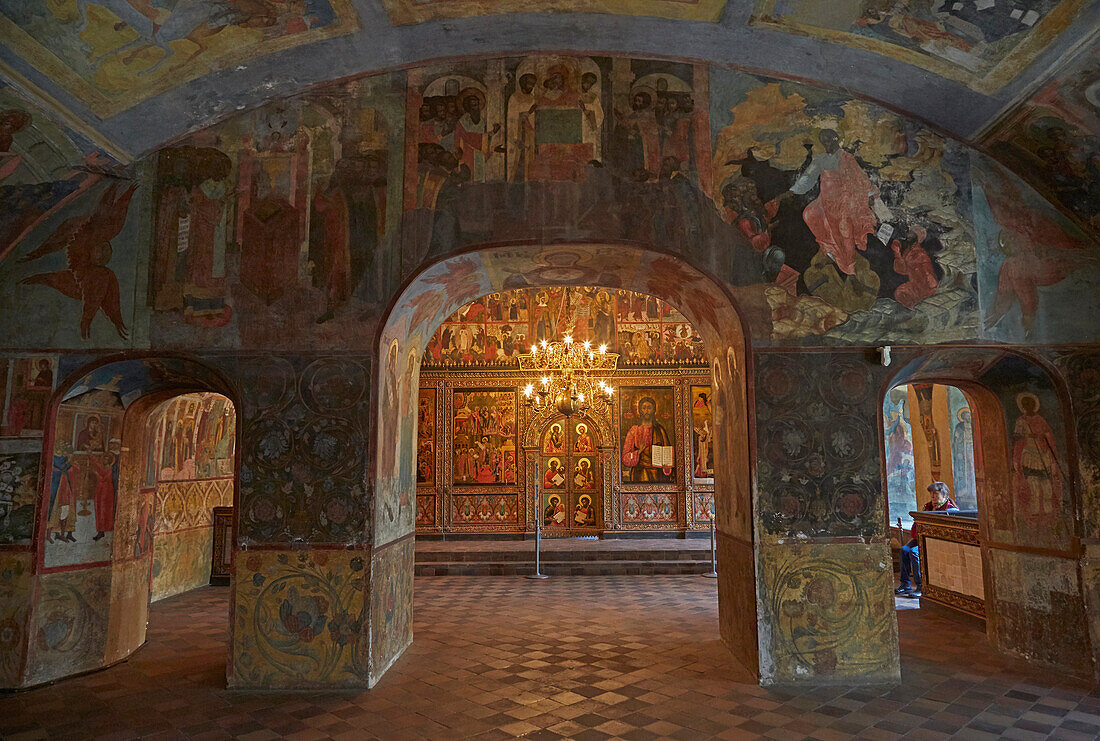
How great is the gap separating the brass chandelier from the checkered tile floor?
767 centimetres

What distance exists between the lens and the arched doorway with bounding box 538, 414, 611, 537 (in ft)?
59.3

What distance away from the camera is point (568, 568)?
14.5 meters

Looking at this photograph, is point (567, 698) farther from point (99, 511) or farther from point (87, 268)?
point (87, 268)

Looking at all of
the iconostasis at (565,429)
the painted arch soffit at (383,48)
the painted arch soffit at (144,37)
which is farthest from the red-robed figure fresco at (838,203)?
the iconostasis at (565,429)

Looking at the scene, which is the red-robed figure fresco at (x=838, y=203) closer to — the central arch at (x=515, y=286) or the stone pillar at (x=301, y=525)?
the central arch at (x=515, y=286)

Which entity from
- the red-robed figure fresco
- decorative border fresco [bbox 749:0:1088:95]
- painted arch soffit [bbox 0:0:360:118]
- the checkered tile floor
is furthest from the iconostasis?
painted arch soffit [bbox 0:0:360:118]

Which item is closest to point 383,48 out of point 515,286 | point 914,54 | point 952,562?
point 515,286

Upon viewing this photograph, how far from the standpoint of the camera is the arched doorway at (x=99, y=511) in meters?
7.05

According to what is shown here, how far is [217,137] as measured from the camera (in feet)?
24.9

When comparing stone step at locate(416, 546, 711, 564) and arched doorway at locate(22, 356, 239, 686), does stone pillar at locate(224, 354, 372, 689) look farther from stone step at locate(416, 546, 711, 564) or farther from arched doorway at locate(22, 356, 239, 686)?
stone step at locate(416, 546, 711, 564)

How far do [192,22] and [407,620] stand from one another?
673 cm

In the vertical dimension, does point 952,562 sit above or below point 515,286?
below

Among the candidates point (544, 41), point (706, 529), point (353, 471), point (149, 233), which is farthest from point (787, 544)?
point (706, 529)

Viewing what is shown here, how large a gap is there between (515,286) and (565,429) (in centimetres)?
963
